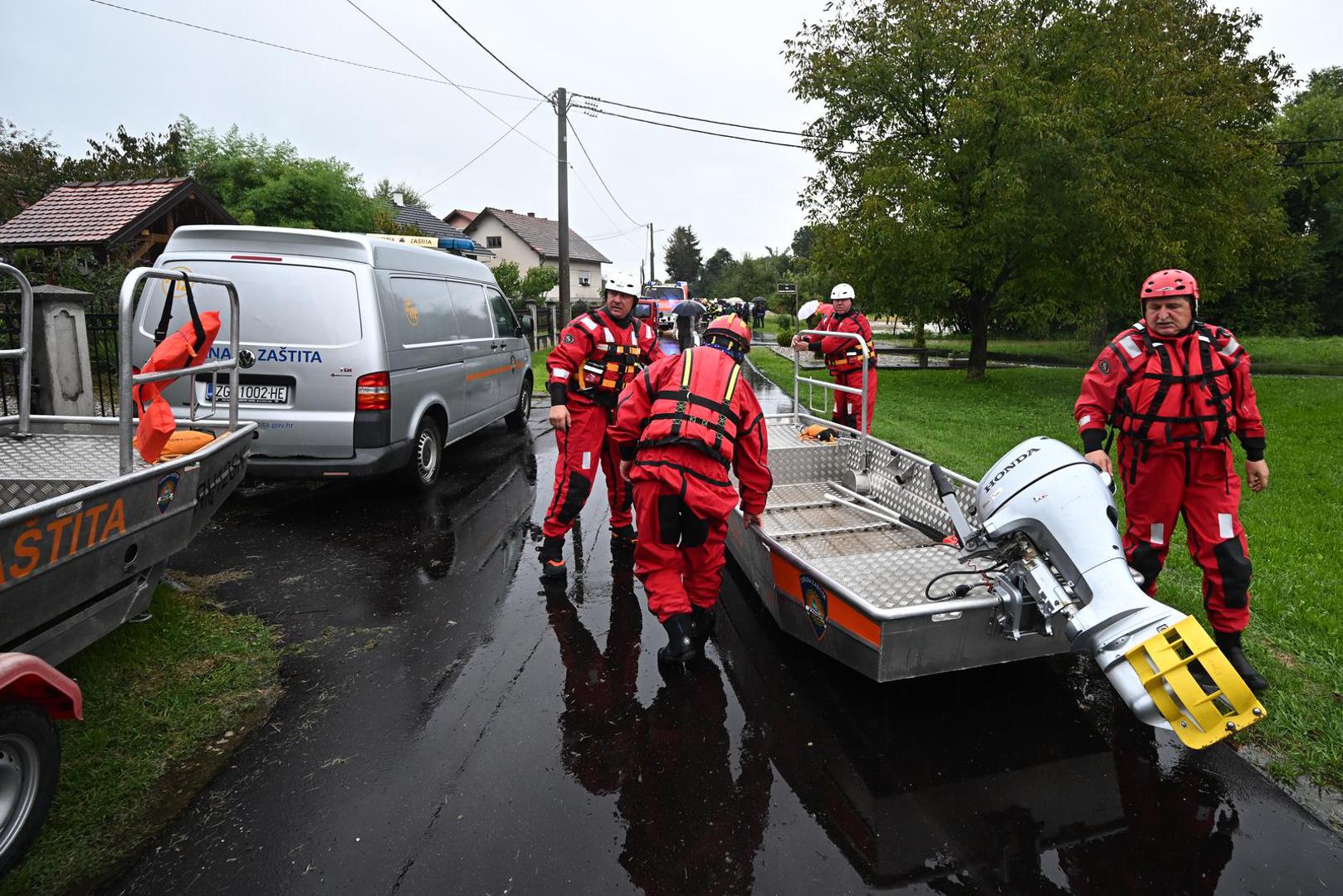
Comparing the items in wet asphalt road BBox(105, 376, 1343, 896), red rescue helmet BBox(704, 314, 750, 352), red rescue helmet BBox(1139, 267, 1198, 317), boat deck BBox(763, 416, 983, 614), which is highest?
red rescue helmet BBox(1139, 267, 1198, 317)

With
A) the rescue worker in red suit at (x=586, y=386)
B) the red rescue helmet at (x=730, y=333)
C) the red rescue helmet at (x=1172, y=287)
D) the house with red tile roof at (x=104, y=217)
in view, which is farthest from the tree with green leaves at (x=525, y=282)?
the red rescue helmet at (x=1172, y=287)

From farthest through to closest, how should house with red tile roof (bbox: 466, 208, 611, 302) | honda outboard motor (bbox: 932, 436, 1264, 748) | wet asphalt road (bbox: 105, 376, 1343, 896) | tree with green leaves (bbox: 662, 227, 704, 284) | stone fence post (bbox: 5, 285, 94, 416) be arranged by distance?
tree with green leaves (bbox: 662, 227, 704, 284) < house with red tile roof (bbox: 466, 208, 611, 302) < stone fence post (bbox: 5, 285, 94, 416) < wet asphalt road (bbox: 105, 376, 1343, 896) < honda outboard motor (bbox: 932, 436, 1264, 748)

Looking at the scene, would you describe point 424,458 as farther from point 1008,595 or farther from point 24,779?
point 1008,595

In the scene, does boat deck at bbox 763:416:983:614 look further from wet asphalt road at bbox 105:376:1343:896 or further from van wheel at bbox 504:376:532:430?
van wheel at bbox 504:376:532:430

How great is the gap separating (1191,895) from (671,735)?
178cm

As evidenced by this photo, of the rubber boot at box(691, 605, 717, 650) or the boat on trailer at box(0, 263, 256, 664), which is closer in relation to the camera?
the boat on trailer at box(0, 263, 256, 664)

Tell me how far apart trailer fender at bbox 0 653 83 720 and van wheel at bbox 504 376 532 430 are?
7555mm

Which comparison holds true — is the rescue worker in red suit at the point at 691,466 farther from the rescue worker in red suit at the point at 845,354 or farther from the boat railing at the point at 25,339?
the rescue worker in red suit at the point at 845,354

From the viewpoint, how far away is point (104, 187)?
15.5m

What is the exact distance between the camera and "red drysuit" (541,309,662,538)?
4773 millimetres

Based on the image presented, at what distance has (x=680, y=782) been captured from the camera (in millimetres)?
2828

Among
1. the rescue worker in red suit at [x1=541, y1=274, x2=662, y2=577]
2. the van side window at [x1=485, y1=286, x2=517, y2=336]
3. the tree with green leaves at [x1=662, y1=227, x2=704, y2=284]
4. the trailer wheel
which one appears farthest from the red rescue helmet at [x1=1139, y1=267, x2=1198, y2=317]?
the tree with green leaves at [x1=662, y1=227, x2=704, y2=284]

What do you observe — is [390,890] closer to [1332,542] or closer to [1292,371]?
[1332,542]

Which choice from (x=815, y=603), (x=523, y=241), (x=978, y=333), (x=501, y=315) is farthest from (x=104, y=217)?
(x=523, y=241)
